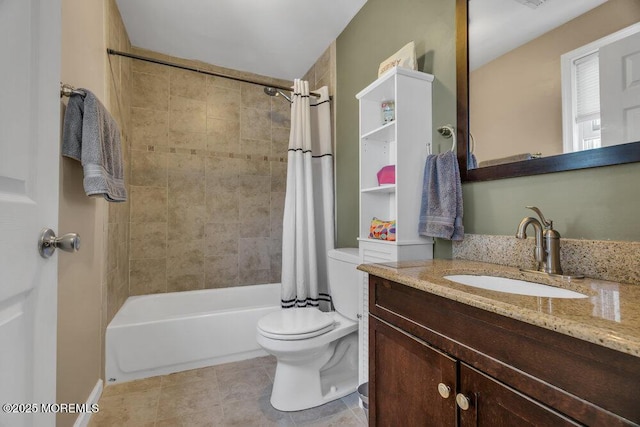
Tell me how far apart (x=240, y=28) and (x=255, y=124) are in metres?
0.86

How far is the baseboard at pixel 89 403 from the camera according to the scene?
1.37m

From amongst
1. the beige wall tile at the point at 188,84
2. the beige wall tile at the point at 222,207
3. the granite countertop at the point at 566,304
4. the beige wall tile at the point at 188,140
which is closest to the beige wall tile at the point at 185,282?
the beige wall tile at the point at 222,207

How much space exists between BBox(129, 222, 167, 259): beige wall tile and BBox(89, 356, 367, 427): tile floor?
1.03m

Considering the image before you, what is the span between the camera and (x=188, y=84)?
2650 millimetres

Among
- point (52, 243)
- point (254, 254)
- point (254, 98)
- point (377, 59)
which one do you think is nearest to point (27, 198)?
point (52, 243)

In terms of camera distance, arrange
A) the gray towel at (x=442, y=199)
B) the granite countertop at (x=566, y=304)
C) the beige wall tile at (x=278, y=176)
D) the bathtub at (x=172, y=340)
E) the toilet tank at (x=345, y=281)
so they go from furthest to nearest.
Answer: the beige wall tile at (x=278, y=176), the bathtub at (x=172, y=340), the toilet tank at (x=345, y=281), the gray towel at (x=442, y=199), the granite countertop at (x=566, y=304)

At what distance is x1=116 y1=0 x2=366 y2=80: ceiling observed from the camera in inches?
78.3

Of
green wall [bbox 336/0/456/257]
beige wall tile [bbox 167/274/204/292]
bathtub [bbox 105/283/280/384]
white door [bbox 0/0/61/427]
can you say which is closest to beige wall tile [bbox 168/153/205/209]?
beige wall tile [bbox 167/274/204/292]

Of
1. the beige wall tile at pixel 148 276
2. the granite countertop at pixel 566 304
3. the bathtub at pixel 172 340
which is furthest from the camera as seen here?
the beige wall tile at pixel 148 276

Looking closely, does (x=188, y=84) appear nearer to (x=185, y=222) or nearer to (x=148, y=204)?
(x=148, y=204)

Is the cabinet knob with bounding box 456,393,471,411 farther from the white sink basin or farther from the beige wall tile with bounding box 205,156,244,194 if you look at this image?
the beige wall tile with bounding box 205,156,244,194

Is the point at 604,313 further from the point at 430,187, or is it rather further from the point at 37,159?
the point at 37,159

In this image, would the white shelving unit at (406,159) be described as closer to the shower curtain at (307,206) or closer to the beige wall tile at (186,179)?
the shower curtain at (307,206)

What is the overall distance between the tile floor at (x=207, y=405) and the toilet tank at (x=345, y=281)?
19.8 inches
